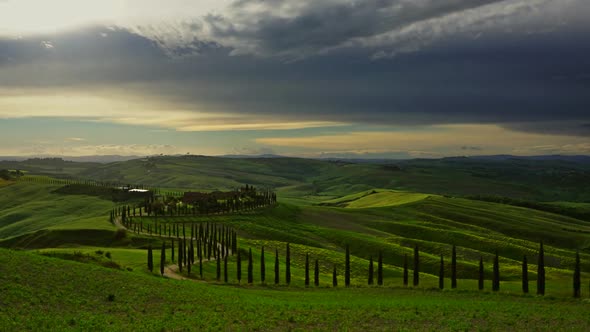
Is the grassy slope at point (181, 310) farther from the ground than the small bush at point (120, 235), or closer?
farther from the ground

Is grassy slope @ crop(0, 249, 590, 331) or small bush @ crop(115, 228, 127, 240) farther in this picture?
small bush @ crop(115, 228, 127, 240)

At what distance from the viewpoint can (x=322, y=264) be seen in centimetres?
11738

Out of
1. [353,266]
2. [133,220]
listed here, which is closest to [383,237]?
[353,266]

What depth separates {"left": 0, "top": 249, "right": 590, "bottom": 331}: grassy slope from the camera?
40844 millimetres

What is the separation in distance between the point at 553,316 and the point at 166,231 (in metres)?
124

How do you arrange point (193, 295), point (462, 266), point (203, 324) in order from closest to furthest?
point (203, 324)
point (193, 295)
point (462, 266)

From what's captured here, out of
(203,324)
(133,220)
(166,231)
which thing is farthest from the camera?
(133,220)

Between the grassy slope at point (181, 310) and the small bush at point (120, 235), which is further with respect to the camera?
the small bush at point (120, 235)

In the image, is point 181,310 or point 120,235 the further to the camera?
point 120,235

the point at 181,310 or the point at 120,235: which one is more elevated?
the point at 181,310

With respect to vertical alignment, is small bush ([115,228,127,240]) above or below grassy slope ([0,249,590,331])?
below

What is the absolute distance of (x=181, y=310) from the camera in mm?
47219

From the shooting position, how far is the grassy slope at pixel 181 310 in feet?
134

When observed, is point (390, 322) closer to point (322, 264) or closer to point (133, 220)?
point (322, 264)
